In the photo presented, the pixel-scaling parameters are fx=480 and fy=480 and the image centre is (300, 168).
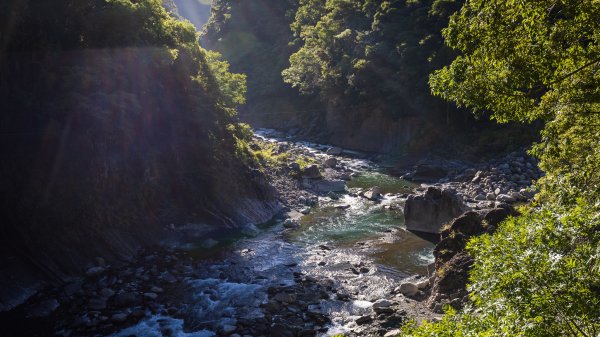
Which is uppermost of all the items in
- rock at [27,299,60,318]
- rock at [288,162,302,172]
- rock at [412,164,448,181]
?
rock at [288,162,302,172]

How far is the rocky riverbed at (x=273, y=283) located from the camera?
48.0 ft

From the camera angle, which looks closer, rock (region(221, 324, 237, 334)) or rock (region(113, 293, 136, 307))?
rock (region(221, 324, 237, 334))

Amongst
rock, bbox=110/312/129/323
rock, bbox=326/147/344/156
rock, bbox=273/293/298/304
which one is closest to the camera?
rock, bbox=110/312/129/323

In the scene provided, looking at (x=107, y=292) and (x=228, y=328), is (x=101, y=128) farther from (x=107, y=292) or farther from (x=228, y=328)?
(x=228, y=328)

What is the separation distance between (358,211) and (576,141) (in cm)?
1830

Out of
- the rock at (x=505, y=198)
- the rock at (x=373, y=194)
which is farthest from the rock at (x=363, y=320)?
the rock at (x=505, y=198)

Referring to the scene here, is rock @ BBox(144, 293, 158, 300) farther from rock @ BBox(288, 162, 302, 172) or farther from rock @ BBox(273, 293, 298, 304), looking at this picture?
rock @ BBox(288, 162, 302, 172)

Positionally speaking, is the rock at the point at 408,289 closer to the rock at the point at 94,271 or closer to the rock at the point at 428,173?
the rock at the point at 94,271

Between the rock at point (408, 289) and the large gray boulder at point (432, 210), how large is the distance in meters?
6.62

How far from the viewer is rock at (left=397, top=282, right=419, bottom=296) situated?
16.3m

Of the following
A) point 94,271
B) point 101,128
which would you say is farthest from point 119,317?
point 101,128

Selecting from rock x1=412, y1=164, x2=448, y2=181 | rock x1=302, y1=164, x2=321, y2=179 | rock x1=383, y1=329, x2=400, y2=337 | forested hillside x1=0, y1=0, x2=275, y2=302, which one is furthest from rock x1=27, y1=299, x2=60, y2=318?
rock x1=412, y1=164, x2=448, y2=181

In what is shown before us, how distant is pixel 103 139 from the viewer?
72.6 feet

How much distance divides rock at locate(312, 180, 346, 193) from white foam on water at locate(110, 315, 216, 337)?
18795 mm
